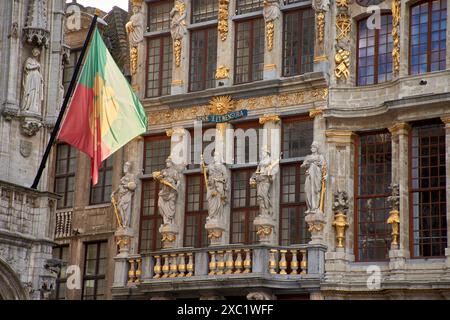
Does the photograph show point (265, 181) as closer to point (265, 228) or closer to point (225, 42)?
point (265, 228)

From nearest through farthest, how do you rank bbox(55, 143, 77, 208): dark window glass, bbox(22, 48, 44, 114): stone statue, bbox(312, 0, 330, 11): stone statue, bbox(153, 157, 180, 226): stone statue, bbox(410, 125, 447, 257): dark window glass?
1. bbox(22, 48, 44, 114): stone statue
2. bbox(410, 125, 447, 257): dark window glass
3. bbox(312, 0, 330, 11): stone statue
4. bbox(153, 157, 180, 226): stone statue
5. bbox(55, 143, 77, 208): dark window glass

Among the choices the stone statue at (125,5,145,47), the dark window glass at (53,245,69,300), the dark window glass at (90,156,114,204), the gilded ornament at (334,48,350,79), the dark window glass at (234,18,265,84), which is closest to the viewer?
the gilded ornament at (334,48,350,79)

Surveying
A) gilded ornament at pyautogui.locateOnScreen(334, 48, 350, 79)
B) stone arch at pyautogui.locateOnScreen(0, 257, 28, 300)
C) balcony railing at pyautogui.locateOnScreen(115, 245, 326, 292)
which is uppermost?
gilded ornament at pyautogui.locateOnScreen(334, 48, 350, 79)

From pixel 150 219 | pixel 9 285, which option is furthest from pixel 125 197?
pixel 9 285

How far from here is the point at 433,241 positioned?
86.9ft

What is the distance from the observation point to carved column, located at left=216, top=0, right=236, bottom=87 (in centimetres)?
2991

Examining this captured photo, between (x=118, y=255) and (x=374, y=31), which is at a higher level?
(x=374, y=31)

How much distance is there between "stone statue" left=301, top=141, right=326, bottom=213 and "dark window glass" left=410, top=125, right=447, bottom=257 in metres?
2.15

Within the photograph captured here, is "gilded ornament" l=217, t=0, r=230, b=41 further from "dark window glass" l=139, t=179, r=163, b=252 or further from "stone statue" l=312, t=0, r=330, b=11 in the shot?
"dark window glass" l=139, t=179, r=163, b=252

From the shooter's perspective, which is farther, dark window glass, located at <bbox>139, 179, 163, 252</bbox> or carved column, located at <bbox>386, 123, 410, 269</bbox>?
dark window glass, located at <bbox>139, 179, 163, 252</bbox>

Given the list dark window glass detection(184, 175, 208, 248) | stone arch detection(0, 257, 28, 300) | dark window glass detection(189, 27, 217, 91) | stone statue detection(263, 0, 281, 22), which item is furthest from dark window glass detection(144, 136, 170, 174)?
stone arch detection(0, 257, 28, 300)
